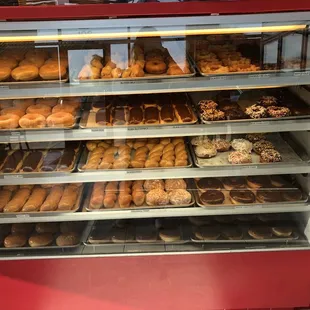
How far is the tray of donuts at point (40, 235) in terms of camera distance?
2.46m

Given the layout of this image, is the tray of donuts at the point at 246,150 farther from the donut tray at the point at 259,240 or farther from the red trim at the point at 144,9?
the red trim at the point at 144,9

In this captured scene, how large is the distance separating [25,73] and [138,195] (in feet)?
3.07

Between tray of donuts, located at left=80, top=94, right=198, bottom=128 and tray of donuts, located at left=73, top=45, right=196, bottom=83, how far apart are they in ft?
0.80

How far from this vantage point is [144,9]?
1.95m

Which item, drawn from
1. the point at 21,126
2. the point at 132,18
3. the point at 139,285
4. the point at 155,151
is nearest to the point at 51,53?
the point at 21,126

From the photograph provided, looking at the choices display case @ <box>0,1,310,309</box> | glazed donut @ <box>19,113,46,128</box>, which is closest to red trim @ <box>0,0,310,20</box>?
display case @ <box>0,1,310,309</box>

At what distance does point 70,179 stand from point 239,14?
49.1 inches

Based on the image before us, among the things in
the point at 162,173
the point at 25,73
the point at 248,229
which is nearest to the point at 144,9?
the point at 25,73

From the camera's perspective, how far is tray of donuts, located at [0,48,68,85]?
7.61 feet

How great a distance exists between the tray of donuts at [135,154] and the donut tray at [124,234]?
0.38 metres

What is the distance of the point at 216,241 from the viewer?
2482 mm

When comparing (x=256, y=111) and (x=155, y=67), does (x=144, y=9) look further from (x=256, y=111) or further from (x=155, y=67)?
(x=256, y=111)

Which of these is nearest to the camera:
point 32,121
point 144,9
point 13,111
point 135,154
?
point 144,9

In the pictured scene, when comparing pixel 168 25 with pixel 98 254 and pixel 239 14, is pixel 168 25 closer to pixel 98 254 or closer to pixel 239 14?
pixel 239 14
